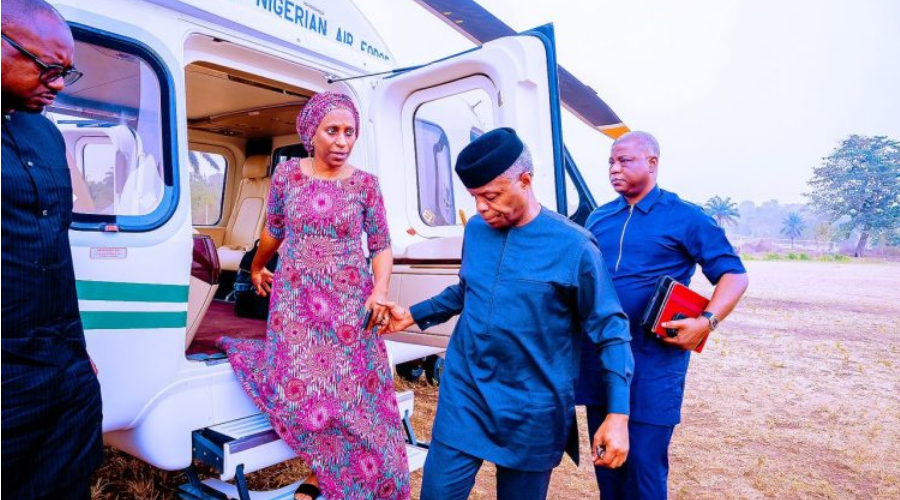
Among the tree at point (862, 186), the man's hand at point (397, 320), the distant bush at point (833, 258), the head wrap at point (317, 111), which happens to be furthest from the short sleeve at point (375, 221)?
the tree at point (862, 186)

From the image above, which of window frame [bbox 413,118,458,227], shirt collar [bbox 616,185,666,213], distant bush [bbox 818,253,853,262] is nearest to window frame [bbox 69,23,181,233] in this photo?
window frame [bbox 413,118,458,227]

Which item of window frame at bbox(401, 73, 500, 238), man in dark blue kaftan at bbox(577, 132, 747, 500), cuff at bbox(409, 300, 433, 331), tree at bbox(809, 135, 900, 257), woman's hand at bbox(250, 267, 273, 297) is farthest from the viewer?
tree at bbox(809, 135, 900, 257)

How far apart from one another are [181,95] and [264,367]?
137 centimetres

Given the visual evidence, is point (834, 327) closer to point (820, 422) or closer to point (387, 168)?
point (820, 422)

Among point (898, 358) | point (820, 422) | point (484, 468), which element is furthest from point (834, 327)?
point (484, 468)

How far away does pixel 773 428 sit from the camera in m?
5.90

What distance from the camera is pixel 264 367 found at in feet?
10.1

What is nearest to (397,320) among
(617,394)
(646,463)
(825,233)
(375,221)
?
(375,221)

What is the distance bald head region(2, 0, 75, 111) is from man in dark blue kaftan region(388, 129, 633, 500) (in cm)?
118

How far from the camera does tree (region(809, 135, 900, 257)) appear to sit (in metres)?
63.9

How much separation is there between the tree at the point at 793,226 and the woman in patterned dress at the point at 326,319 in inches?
3797

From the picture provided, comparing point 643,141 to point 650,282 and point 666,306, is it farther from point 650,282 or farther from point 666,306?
point 666,306

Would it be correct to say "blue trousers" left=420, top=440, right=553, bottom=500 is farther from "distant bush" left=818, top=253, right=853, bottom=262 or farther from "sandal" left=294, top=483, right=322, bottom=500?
"distant bush" left=818, top=253, right=853, bottom=262

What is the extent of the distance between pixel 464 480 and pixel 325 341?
3.90ft
